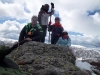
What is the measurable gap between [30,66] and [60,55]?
7.69 feet

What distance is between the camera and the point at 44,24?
565 inches

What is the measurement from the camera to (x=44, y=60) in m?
7.93

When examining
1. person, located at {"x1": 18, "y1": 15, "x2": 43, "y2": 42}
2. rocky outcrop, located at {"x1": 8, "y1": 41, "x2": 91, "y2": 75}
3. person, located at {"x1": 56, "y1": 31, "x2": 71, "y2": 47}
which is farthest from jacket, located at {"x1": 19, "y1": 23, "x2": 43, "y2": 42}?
person, located at {"x1": 56, "y1": 31, "x2": 71, "y2": 47}

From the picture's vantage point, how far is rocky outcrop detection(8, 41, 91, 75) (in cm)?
724

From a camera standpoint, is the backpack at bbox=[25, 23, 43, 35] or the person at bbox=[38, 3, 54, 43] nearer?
the backpack at bbox=[25, 23, 43, 35]

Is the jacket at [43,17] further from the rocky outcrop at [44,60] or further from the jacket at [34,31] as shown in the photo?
the rocky outcrop at [44,60]

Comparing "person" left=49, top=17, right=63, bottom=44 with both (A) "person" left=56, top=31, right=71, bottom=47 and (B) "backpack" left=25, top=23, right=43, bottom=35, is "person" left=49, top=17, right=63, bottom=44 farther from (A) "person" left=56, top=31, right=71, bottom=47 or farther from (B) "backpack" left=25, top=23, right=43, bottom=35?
(B) "backpack" left=25, top=23, right=43, bottom=35

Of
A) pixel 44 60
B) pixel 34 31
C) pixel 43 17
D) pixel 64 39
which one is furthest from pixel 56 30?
pixel 44 60

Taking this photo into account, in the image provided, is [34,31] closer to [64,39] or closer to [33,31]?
[33,31]

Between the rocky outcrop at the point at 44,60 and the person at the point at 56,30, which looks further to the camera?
the person at the point at 56,30

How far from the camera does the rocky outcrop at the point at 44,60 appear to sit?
285 inches

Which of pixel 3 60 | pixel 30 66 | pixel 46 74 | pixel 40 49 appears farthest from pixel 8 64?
pixel 40 49

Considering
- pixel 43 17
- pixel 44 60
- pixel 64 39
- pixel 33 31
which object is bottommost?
pixel 44 60

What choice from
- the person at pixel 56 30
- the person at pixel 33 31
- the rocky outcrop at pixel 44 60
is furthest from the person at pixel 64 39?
the rocky outcrop at pixel 44 60
